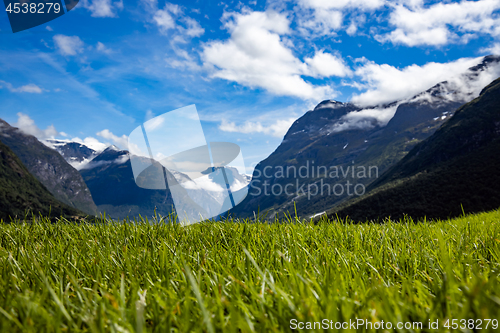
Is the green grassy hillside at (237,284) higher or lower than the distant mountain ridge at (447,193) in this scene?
higher

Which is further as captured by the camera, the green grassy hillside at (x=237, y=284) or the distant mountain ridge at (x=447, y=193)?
the distant mountain ridge at (x=447, y=193)

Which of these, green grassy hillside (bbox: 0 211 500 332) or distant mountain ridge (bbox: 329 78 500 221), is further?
distant mountain ridge (bbox: 329 78 500 221)

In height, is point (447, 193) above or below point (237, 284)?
below

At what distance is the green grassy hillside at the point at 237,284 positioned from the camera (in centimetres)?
118

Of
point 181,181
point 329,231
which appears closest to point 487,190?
point 181,181

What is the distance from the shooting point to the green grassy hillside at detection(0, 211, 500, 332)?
3.86 feet

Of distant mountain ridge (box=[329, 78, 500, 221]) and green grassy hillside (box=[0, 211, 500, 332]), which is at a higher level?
green grassy hillside (box=[0, 211, 500, 332])

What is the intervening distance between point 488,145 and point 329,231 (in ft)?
772

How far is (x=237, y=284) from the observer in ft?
5.24

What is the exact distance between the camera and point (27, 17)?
801cm

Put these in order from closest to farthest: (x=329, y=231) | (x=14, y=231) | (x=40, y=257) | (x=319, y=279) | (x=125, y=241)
A: 1. (x=319, y=279)
2. (x=40, y=257)
3. (x=125, y=241)
4. (x=329, y=231)
5. (x=14, y=231)

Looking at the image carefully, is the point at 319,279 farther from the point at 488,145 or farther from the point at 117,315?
the point at 488,145

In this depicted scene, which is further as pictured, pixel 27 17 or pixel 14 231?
pixel 27 17

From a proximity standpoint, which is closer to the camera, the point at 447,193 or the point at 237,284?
the point at 237,284
